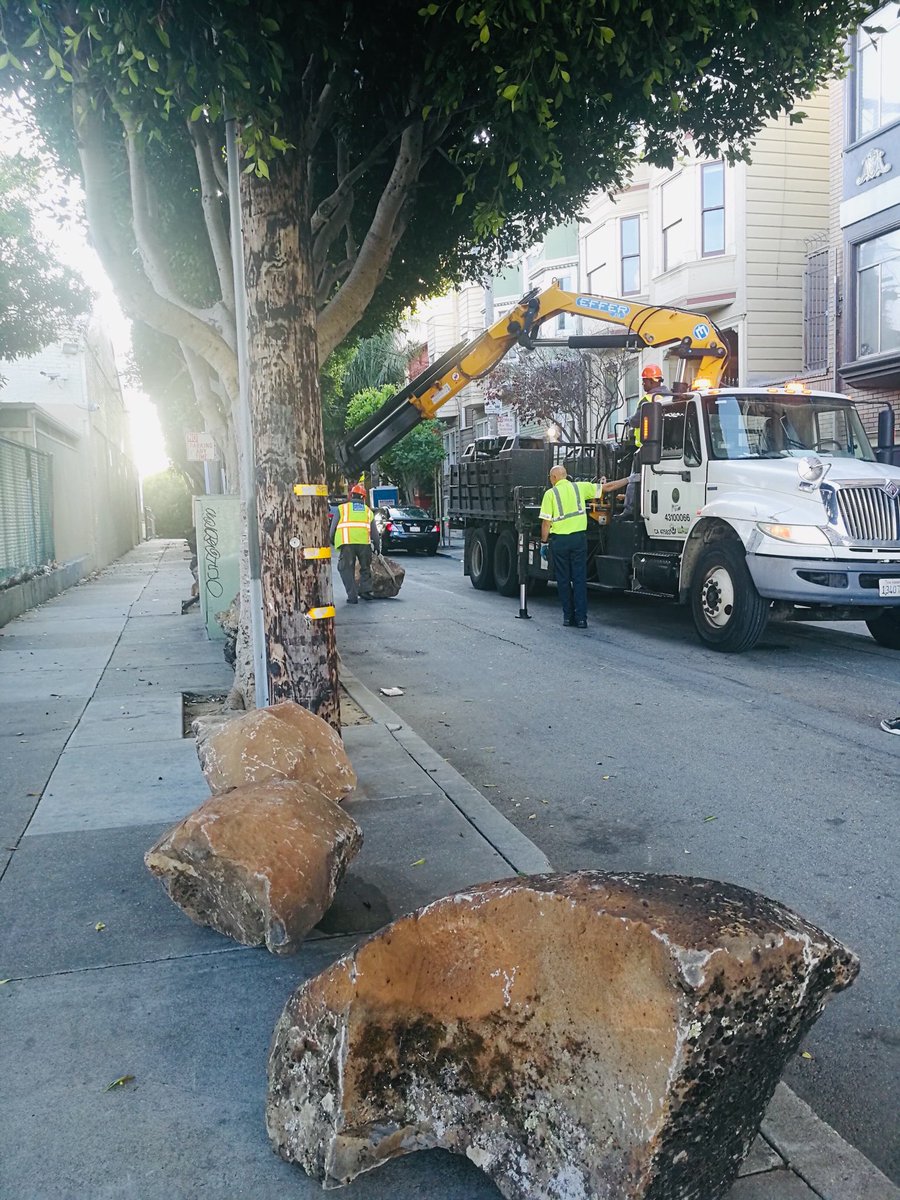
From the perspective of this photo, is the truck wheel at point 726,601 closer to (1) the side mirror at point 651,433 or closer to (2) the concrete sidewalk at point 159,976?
(1) the side mirror at point 651,433

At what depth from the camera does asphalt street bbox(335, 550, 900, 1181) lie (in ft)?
11.7

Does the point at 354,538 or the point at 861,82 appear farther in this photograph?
the point at 861,82

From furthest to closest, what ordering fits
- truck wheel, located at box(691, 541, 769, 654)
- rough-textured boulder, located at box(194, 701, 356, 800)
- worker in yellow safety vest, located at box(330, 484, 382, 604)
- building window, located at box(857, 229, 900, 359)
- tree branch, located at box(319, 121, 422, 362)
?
building window, located at box(857, 229, 900, 359) < worker in yellow safety vest, located at box(330, 484, 382, 604) < truck wheel, located at box(691, 541, 769, 654) < tree branch, located at box(319, 121, 422, 362) < rough-textured boulder, located at box(194, 701, 356, 800)

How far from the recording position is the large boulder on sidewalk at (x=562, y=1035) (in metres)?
2.06

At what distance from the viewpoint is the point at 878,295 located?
17688 millimetres

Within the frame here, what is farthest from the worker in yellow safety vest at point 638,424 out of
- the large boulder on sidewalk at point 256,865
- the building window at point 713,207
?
the building window at point 713,207

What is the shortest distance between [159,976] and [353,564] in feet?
41.9

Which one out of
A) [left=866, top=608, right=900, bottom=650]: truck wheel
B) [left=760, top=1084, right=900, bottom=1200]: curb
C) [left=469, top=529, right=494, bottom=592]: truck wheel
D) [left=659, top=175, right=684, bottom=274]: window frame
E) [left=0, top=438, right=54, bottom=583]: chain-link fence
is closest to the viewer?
[left=760, top=1084, right=900, bottom=1200]: curb

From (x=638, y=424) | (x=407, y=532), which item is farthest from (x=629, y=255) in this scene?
(x=638, y=424)

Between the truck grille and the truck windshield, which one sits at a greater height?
the truck windshield

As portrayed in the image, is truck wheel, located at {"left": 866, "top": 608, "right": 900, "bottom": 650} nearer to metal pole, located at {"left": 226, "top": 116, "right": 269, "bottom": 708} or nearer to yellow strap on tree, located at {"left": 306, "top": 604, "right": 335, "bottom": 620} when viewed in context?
yellow strap on tree, located at {"left": 306, "top": 604, "right": 335, "bottom": 620}

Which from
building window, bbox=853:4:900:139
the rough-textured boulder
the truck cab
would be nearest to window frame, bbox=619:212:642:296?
building window, bbox=853:4:900:139

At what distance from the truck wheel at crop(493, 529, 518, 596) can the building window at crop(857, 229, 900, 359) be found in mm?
7247

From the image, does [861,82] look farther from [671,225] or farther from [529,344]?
[529,344]
